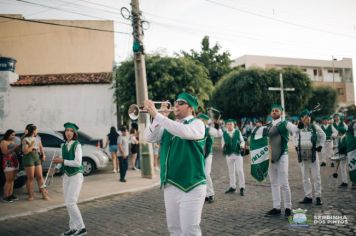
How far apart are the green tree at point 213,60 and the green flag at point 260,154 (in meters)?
34.9

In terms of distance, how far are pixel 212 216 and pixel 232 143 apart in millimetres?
2715

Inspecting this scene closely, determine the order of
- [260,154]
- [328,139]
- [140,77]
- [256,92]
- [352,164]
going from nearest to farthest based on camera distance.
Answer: [260,154]
[352,164]
[140,77]
[328,139]
[256,92]

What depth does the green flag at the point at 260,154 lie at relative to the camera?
669cm

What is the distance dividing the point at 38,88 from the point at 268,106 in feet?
55.1

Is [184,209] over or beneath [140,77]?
beneath

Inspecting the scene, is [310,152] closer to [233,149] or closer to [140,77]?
[233,149]

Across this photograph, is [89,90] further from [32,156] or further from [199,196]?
[199,196]

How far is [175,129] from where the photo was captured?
3.44 m

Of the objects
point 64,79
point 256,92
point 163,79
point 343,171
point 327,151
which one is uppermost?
point 64,79

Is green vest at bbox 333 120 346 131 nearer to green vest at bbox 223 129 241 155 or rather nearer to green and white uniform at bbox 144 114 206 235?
green vest at bbox 223 129 241 155

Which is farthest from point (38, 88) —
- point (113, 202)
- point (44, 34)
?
point (113, 202)

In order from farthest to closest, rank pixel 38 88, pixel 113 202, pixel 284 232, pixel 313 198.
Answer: pixel 38 88 < pixel 113 202 < pixel 313 198 < pixel 284 232

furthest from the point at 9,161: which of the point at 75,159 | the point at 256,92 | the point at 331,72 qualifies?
the point at 331,72

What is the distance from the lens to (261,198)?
7.93 meters
